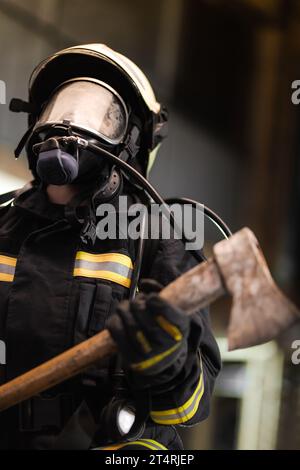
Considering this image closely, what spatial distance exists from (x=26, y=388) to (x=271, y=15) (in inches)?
205

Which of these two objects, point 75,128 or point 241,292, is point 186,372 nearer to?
point 241,292

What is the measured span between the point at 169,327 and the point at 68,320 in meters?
0.43

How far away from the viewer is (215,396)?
207 inches

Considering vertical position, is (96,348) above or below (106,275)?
below

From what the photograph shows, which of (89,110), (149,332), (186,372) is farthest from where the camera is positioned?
(89,110)

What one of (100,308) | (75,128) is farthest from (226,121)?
(100,308)

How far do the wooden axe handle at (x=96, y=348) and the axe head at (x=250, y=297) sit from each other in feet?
0.09

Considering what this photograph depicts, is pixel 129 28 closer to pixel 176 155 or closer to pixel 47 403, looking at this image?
pixel 176 155

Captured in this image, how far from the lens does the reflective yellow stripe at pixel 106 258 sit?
1.85 meters

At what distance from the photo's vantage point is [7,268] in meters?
1.87

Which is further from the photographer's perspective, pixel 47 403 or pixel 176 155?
pixel 176 155

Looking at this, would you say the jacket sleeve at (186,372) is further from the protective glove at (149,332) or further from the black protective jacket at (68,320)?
the protective glove at (149,332)

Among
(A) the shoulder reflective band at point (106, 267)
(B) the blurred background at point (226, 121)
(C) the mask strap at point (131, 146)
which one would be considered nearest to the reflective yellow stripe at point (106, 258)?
(A) the shoulder reflective band at point (106, 267)

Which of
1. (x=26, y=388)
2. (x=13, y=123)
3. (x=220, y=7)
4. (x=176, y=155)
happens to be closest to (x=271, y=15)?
(x=220, y=7)
